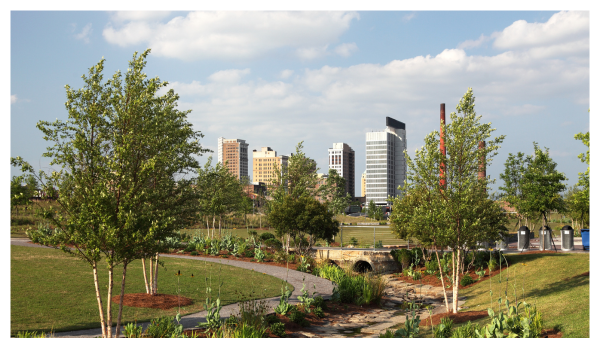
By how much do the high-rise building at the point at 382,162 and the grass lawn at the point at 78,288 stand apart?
497 ft

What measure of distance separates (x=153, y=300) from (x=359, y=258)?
14.8 metres

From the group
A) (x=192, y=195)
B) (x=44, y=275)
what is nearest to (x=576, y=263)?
(x=192, y=195)

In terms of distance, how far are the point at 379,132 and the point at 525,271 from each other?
153179 mm

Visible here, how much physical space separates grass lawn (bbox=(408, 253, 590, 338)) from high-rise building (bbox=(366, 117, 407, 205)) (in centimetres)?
14799

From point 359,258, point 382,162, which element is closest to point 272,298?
point 359,258

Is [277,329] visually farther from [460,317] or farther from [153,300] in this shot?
[460,317]

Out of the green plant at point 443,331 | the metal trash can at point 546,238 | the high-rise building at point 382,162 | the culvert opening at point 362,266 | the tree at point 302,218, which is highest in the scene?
the high-rise building at point 382,162

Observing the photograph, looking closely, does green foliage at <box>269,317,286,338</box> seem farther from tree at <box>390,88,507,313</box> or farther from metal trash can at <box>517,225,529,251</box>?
metal trash can at <box>517,225,529,251</box>

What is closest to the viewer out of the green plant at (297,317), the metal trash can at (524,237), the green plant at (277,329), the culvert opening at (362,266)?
the green plant at (277,329)

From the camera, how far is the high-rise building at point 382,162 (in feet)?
550

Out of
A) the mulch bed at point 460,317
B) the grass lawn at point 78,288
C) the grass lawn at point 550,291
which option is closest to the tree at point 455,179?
the mulch bed at point 460,317

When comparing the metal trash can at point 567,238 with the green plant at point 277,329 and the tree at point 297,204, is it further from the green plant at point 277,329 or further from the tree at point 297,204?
the green plant at point 277,329

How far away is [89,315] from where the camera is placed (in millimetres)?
10867

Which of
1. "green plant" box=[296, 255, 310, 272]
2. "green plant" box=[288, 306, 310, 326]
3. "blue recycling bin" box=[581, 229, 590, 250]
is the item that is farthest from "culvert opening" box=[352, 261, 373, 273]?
"green plant" box=[288, 306, 310, 326]
